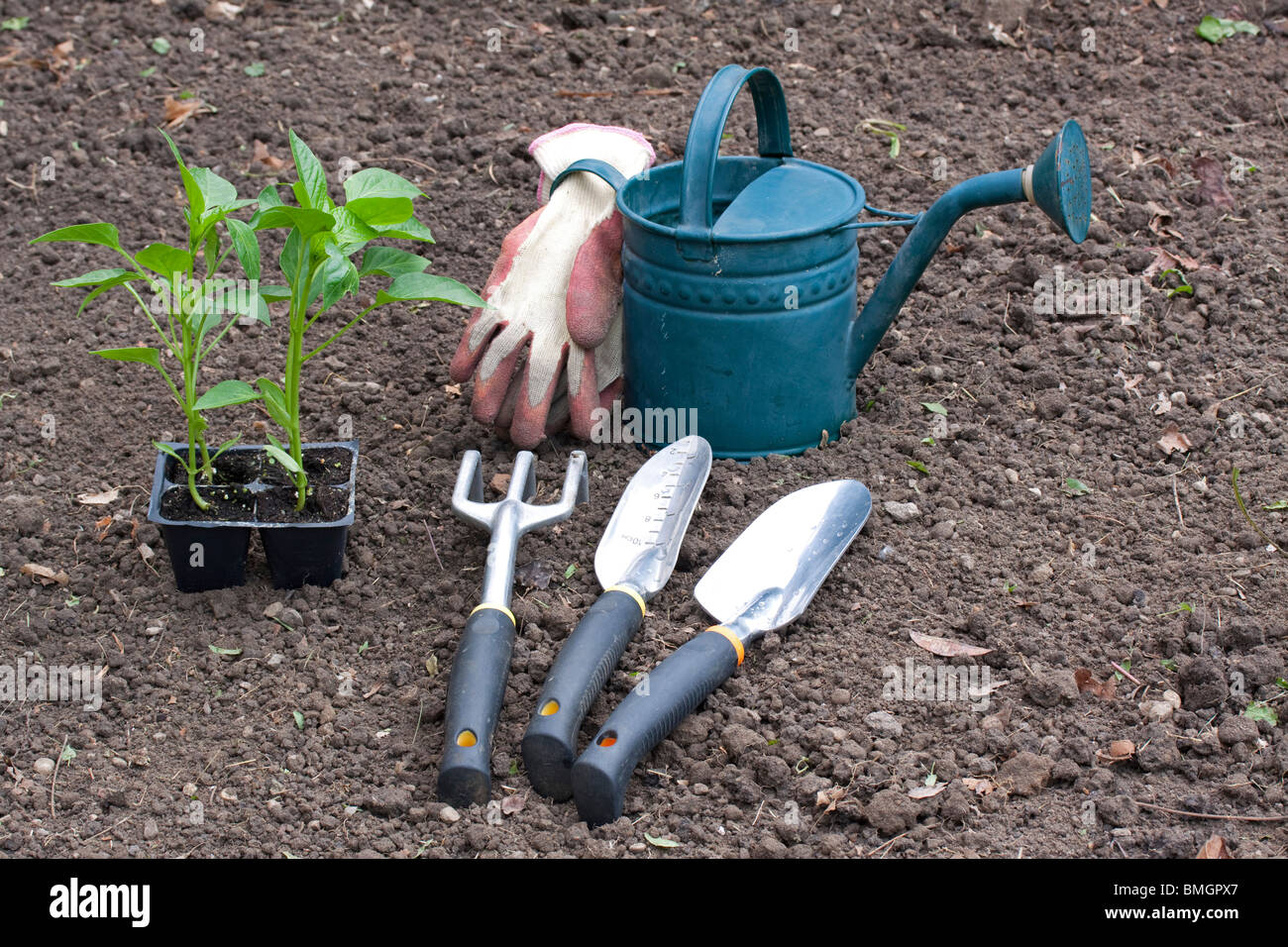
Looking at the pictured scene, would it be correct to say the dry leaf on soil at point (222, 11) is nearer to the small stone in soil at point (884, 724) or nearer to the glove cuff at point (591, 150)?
the glove cuff at point (591, 150)

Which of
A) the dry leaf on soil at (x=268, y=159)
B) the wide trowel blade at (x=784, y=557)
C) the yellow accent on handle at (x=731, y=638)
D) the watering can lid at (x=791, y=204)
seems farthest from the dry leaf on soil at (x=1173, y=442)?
the dry leaf on soil at (x=268, y=159)

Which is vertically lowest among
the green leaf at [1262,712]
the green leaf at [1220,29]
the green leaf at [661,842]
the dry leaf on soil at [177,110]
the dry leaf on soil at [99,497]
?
the dry leaf on soil at [99,497]

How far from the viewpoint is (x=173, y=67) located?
4.05m

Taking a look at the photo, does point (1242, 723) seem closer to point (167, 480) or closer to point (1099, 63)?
point (167, 480)

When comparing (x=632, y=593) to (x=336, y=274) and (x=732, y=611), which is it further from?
(x=336, y=274)

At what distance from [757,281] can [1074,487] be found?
78 cm

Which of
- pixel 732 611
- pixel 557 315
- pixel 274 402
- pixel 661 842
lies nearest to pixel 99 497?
pixel 274 402

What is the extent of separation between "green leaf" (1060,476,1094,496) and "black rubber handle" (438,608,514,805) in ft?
4.03

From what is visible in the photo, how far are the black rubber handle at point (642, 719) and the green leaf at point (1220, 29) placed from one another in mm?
3003

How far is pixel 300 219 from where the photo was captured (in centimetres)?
199

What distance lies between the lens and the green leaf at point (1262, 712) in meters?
2.00

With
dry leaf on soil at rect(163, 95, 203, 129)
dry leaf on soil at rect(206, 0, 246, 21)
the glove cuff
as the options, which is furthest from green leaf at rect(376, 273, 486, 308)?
dry leaf on soil at rect(206, 0, 246, 21)

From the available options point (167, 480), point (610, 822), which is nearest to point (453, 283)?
point (167, 480)

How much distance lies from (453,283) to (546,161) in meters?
0.82
